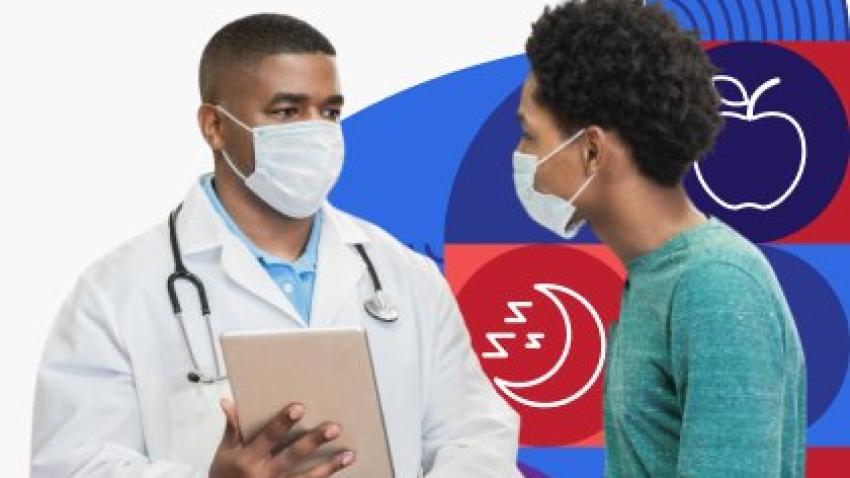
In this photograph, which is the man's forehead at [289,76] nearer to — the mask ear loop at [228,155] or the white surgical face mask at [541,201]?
the mask ear loop at [228,155]

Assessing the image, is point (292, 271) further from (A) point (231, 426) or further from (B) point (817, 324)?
(B) point (817, 324)

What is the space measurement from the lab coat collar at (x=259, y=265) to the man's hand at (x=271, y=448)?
35cm

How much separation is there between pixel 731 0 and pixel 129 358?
2011mm

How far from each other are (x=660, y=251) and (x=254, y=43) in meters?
0.80

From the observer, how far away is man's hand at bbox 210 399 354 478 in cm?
169

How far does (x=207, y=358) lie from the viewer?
1.99 m

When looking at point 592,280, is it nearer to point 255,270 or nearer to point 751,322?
point 255,270

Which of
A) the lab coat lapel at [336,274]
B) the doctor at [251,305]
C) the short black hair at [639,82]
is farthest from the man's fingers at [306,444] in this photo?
the short black hair at [639,82]

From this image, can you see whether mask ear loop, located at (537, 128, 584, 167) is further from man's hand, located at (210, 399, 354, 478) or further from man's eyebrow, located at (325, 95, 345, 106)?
man's hand, located at (210, 399, 354, 478)

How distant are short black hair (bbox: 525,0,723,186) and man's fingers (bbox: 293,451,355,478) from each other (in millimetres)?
608

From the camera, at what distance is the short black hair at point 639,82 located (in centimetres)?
184

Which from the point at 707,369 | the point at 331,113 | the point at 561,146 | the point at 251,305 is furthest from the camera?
the point at 331,113

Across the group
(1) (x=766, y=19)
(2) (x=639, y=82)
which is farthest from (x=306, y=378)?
(1) (x=766, y=19)

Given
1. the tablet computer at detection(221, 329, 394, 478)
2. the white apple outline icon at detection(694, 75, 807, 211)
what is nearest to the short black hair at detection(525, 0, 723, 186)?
the tablet computer at detection(221, 329, 394, 478)
